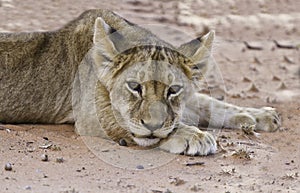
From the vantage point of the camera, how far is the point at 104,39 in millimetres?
6270

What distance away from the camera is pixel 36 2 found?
1247 centimetres

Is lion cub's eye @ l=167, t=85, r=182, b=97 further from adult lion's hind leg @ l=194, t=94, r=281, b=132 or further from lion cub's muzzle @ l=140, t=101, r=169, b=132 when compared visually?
adult lion's hind leg @ l=194, t=94, r=281, b=132

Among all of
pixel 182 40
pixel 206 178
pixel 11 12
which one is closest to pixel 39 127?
pixel 206 178

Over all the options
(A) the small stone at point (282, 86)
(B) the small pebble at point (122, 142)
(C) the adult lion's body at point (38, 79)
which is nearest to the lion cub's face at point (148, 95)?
(B) the small pebble at point (122, 142)

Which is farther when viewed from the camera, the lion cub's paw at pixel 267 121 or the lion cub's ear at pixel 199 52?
the lion cub's paw at pixel 267 121

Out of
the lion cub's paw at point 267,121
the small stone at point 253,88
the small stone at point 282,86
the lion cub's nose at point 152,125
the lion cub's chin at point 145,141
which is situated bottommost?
the small stone at point 282,86

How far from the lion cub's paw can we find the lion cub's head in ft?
4.02

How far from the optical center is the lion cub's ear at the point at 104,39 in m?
6.24

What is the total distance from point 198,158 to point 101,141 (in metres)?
0.83

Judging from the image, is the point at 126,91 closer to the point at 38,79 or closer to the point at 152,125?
the point at 152,125

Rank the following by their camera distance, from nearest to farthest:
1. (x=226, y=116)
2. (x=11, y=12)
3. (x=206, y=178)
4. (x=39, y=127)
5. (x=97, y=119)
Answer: (x=206, y=178) < (x=97, y=119) < (x=39, y=127) < (x=226, y=116) < (x=11, y=12)

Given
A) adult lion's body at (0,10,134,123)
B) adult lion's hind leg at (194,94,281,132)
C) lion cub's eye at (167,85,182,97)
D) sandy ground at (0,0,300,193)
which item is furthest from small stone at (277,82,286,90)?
lion cub's eye at (167,85,182,97)

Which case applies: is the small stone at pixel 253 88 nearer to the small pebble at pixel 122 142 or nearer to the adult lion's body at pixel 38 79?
the adult lion's body at pixel 38 79

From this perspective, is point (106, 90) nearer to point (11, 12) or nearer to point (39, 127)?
point (39, 127)
